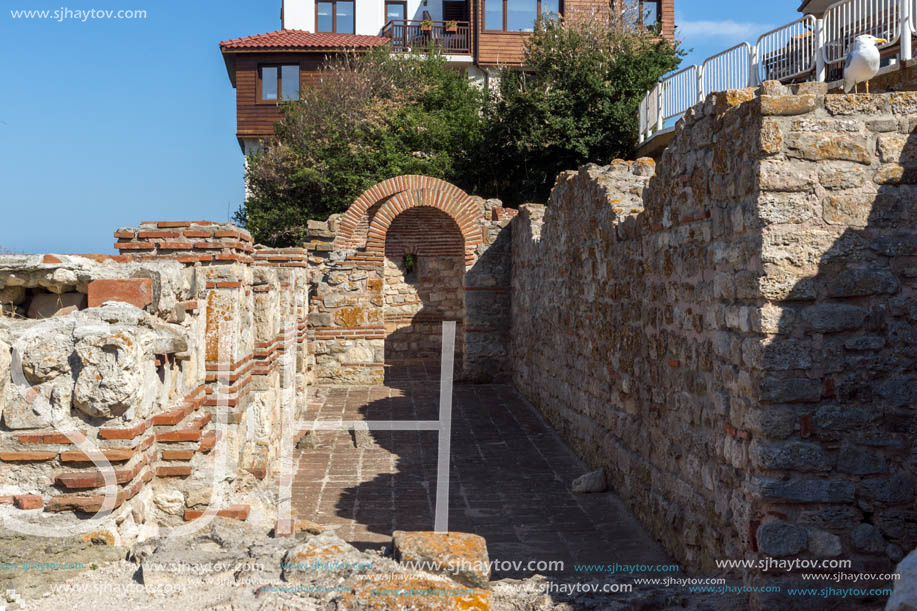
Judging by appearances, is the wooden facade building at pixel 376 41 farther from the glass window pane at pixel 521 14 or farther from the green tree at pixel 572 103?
the green tree at pixel 572 103

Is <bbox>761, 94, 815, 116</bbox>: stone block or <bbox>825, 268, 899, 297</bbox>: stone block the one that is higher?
<bbox>761, 94, 815, 116</bbox>: stone block

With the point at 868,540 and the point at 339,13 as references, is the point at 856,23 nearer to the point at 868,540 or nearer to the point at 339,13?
the point at 868,540

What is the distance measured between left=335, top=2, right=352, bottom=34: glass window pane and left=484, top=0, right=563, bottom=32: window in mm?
4742

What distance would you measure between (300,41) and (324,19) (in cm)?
238

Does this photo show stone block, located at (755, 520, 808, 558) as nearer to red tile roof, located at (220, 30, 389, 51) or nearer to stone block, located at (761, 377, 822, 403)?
stone block, located at (761, 377, 822, 403)

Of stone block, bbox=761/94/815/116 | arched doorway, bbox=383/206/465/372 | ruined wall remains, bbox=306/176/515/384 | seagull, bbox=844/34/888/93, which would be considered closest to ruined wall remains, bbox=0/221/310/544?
stone block, bbox=761/94/815/116

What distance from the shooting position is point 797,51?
1145 centimetres

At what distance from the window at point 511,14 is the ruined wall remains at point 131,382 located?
64.7 feet

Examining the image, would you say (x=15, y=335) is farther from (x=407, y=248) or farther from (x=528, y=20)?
(x=528, y=20)

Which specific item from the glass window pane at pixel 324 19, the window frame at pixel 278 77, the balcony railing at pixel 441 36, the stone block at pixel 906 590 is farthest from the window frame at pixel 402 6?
the stone block at pixel 906 590

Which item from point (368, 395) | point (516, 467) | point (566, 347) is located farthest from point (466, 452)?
point (368, 395)

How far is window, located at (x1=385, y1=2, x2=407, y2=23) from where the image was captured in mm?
25156

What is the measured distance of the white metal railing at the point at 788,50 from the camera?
11.2 meters

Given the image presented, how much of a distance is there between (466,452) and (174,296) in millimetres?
4182
